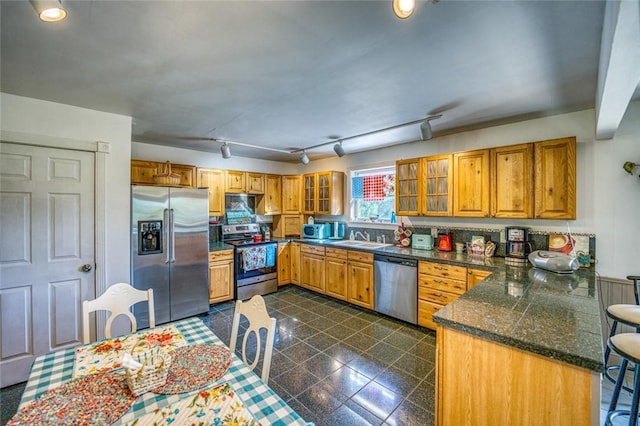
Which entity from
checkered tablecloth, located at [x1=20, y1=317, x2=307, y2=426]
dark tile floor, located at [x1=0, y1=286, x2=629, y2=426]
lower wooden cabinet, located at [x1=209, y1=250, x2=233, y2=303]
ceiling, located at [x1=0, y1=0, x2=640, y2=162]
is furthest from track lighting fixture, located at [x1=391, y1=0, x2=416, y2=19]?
lower wooden cabinet, located at [x1=209, y1=250, x2=233, y2=303]

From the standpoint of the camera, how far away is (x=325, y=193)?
16.3 ft

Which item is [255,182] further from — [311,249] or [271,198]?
[311,249]

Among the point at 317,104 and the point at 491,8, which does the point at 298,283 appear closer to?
the point at 317,104

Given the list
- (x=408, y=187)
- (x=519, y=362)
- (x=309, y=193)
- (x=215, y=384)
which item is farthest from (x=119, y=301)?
(x=309, y=193)

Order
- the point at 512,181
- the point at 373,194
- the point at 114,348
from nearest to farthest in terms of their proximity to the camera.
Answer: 1. the point at 114,348
2. the point at 512,181
3. the point at 373,194

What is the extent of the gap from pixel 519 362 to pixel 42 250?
3.64m

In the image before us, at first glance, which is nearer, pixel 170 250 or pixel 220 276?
pixel 170 250

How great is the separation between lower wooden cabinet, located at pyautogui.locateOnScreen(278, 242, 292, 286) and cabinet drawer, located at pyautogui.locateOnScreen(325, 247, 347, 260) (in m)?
0.93

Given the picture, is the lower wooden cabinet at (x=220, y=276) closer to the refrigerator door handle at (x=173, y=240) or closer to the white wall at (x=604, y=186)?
the refrigerator door handle at (x=173, y=240)

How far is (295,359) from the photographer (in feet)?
8.75

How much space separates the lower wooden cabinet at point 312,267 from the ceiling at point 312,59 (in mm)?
2334

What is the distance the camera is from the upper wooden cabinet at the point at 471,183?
3.10m

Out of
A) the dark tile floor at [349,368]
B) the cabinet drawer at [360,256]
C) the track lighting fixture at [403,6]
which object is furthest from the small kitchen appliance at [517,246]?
the track lighting fixture at [403,6]

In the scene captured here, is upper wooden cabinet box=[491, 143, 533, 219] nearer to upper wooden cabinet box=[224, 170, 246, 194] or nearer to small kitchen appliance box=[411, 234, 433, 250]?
small kitchen appliance box=[411, 234, 433, 250]
